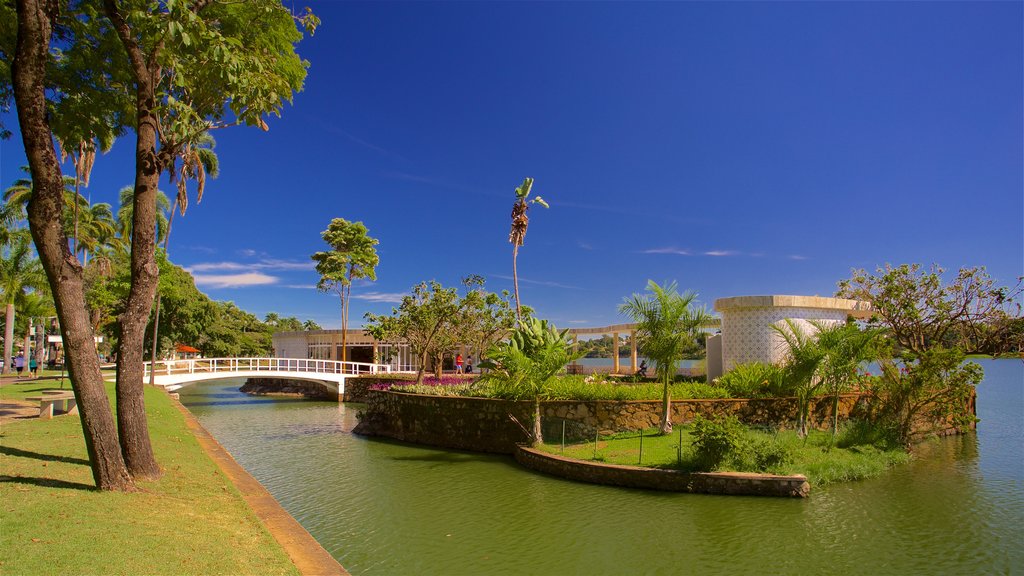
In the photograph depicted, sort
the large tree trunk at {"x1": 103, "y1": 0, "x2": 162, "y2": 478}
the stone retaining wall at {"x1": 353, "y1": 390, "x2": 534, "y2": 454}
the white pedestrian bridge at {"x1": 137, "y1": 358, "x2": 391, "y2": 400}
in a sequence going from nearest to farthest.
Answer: the large tree trunk at {"x1": 103, "y1": 0, "x2": 162, "y2": 478} → the stone retaining wall at {"x1": 353, "y1": 390, "x2": 534, "y2": 454} → the white pedestrian bridge at {"x1": 137, "y1": 358, "x2": 391, "y2": 400}

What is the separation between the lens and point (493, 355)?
14.2 meters

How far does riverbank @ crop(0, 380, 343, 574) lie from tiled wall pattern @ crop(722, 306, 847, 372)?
51.2 feet

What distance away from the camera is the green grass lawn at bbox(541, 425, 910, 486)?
10.7 m

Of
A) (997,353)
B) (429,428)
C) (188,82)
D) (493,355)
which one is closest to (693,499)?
(493,355)

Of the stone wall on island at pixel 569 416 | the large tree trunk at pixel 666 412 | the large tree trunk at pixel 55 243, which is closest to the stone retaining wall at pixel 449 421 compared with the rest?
the stone wall on island at pixel 569 416

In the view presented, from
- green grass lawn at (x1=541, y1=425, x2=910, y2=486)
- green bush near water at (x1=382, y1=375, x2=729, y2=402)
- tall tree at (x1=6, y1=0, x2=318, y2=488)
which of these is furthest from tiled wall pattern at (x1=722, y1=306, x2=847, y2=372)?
tall tree at (x1=6, y1=0, x2=318, y2=488)

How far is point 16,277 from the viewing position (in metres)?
30.5

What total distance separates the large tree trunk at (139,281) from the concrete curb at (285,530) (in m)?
1.40

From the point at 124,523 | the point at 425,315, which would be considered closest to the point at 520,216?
the point at 425,315

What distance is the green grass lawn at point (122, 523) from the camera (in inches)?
185

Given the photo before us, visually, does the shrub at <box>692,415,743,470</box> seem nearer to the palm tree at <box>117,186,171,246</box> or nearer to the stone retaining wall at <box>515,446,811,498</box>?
the stone retaining wall at <box>515,446,811,498</box>

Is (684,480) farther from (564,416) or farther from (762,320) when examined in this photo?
(762,320)

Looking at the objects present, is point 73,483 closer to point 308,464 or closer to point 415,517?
→ point 415,517

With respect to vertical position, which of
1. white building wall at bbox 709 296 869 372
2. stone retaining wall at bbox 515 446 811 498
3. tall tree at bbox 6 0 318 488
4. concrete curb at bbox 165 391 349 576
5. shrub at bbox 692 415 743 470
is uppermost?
tall tree at bbox 6 0 318 488
